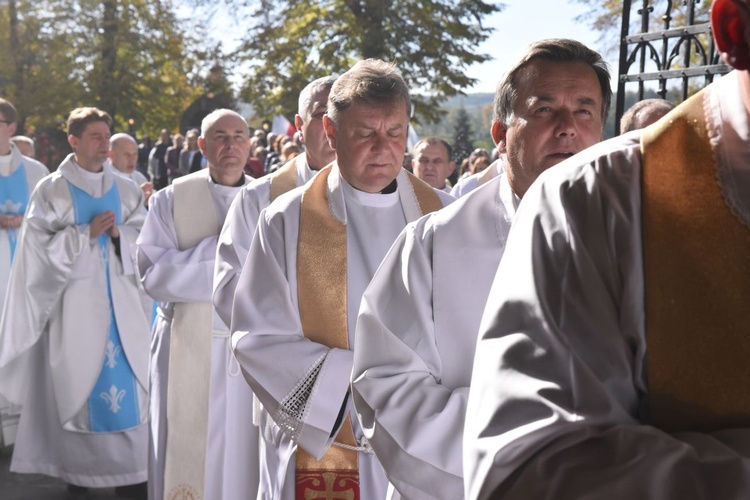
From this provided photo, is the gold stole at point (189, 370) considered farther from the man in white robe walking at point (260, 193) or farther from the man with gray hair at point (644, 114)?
the man with gray hair at point (644, 114)

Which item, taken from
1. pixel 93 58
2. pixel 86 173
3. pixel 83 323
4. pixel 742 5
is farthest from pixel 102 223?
pixel 93 58

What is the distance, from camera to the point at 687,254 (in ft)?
4.98

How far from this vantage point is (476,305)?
8.65 feet

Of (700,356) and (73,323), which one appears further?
(73,323)

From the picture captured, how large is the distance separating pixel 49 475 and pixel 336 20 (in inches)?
618

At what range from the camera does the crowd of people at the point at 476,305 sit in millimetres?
1489

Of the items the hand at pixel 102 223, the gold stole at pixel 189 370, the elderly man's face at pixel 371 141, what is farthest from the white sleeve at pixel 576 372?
the hand at pixel 102 223

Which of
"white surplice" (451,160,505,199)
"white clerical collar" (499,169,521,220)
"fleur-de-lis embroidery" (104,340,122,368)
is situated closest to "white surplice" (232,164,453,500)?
"white clerical collar" (499,169,521,220)

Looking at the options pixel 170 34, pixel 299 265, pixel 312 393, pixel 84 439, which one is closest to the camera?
pixel 312 393

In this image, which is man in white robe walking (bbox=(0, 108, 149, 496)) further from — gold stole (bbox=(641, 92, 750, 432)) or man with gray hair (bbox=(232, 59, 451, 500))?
gold stole (bbox=(641, 92, 750, 432))

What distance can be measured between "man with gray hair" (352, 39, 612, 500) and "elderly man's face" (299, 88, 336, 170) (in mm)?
2193

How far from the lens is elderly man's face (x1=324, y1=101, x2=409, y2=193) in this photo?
3783 mm

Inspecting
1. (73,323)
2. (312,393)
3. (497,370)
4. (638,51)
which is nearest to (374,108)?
(312,393)

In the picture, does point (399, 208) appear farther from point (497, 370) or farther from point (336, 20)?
point (336, 20)
